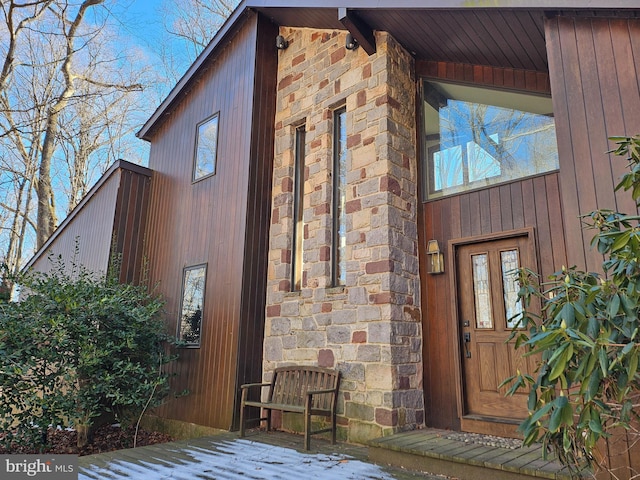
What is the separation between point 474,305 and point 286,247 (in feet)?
7.61

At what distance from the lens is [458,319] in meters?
4.59

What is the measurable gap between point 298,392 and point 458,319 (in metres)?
1.85

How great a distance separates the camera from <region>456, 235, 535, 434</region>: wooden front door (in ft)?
13.7

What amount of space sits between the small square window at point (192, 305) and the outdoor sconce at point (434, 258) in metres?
2.98

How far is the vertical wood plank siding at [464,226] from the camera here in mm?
4137

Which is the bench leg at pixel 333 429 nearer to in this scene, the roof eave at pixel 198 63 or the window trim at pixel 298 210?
the window trim at pixel 298 210

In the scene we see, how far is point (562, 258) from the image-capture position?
156 inches

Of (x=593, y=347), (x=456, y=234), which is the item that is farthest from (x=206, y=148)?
(x=593, y=347)

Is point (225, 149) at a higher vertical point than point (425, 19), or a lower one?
lower

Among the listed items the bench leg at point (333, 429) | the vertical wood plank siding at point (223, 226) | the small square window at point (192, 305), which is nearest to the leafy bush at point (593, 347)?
the bench leg at point (333, 429)

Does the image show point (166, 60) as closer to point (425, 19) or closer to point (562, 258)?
point (425, 19)

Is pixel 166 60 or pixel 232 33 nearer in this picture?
pixel 232 33

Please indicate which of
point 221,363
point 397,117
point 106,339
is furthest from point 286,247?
point 106,339

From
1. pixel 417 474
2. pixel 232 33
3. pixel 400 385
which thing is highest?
pixel 232 33
